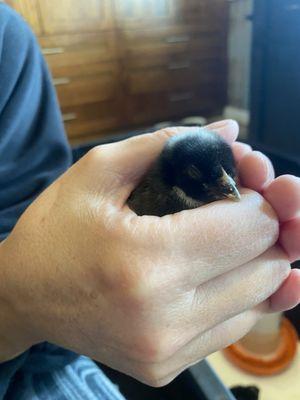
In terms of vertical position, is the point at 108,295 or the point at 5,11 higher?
the point at 5,11

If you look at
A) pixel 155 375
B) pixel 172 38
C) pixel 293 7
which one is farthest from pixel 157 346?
pixel 172 38

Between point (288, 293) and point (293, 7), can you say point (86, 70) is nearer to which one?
point (293, 7)

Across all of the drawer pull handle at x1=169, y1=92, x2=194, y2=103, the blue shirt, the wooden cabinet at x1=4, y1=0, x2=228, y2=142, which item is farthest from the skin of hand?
the drawer pull handle at x1=169, y1=92, x2=194, y2=103

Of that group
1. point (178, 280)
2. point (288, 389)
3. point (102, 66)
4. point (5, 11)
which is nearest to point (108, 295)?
point (178, 280)

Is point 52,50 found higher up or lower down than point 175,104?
higher up

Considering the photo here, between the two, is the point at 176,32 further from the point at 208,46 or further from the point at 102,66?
the point at 102,66

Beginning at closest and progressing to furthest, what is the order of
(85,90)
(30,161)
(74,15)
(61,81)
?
(30,161) → (74,15) → (61,81) → (85,90)

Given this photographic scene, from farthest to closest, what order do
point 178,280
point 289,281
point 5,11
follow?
point 5,11 < point 289,281 < point 178,280
